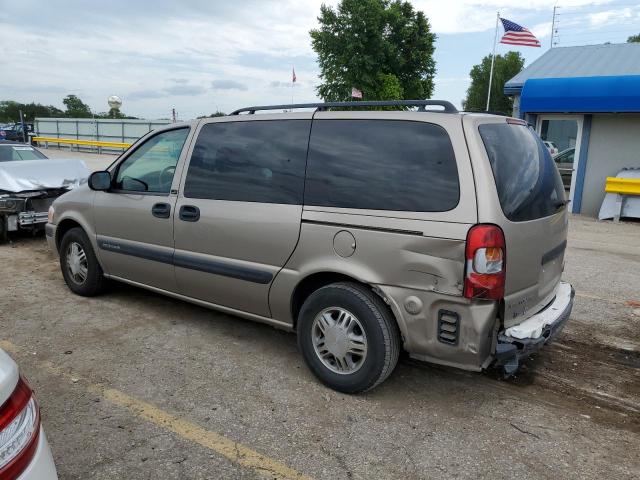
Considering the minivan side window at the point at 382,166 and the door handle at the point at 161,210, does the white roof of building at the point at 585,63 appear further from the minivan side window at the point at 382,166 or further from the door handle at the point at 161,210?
the door handle at the point at 161,210

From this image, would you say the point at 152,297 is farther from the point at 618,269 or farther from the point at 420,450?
the point at 618,269

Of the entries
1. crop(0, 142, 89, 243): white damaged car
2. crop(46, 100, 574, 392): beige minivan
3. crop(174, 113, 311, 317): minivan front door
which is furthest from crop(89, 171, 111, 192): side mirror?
crop(0, 142, 89, 243): white damaged car

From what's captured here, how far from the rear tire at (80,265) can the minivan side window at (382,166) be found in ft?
8.91

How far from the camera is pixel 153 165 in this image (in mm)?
4555

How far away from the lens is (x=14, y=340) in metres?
4.21

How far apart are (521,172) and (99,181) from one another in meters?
3.59

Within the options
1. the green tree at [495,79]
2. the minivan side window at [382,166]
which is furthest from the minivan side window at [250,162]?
the green tree at [495,79]

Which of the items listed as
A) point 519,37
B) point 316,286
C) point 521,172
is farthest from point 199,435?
point 519,37

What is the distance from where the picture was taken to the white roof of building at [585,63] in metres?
13.3

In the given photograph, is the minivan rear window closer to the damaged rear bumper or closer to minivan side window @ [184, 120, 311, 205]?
the damaged rear bumper

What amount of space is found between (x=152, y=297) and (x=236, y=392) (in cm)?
231

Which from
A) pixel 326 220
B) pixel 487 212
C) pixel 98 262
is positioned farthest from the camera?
pixel 98 262

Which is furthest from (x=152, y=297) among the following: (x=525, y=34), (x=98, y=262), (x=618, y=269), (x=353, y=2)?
(x=353, y=2)

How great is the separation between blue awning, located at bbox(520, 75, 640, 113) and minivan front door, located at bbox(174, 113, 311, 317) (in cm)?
993
